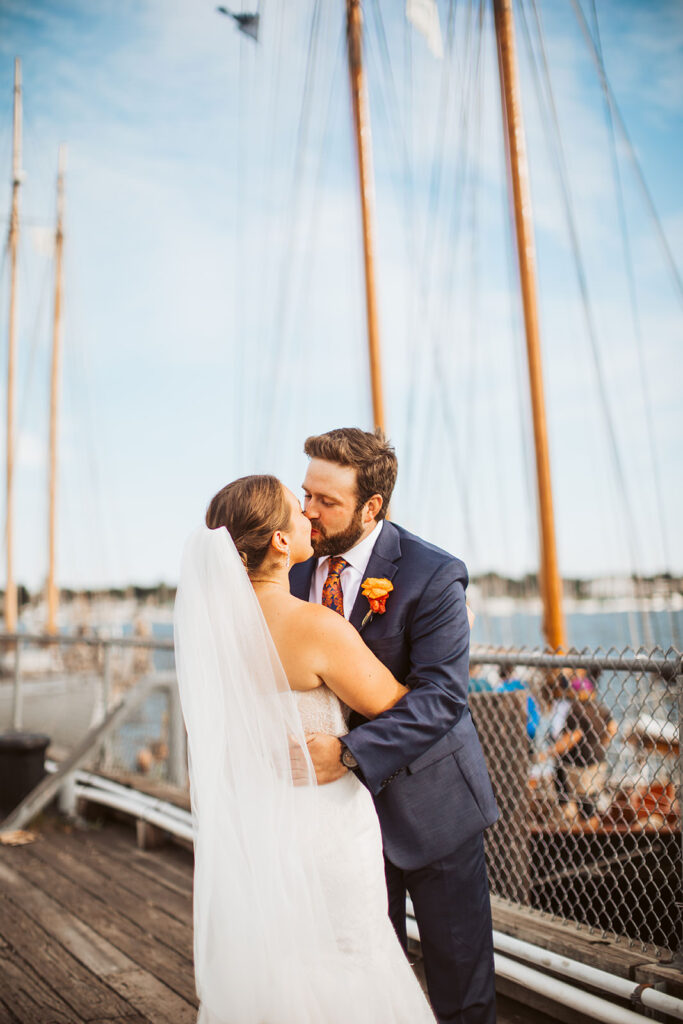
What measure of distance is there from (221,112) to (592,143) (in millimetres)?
8945

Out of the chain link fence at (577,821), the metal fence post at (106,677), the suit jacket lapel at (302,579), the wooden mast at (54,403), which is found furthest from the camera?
the wooden mast at (54,403)

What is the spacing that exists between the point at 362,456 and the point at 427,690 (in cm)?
81

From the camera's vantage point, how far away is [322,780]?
2260 millimetres

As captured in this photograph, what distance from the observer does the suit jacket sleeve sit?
219 cm

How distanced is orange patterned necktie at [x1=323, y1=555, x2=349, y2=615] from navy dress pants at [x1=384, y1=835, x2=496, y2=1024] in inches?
34.2

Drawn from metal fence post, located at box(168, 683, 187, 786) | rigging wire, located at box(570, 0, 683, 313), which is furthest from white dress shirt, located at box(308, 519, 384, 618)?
rigging wire, located at box(570, 0, 683, 313)

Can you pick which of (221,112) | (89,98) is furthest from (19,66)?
(221,112)

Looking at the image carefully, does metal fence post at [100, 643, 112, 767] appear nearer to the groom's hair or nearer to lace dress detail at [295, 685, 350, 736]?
the groom's hair

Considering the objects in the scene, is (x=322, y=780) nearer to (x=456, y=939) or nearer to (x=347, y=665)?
(x=347, y=665)

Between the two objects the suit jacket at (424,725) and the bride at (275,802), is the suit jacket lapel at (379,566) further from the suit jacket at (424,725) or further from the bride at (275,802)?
the bride at (275,802)

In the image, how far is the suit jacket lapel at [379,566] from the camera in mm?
2576

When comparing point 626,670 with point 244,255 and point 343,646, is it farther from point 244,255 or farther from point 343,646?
point 244,255

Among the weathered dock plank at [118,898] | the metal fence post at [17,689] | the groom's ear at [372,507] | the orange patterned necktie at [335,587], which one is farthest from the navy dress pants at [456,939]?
the metal fence post at [17,689]

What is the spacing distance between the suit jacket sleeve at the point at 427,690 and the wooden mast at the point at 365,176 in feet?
22.7
